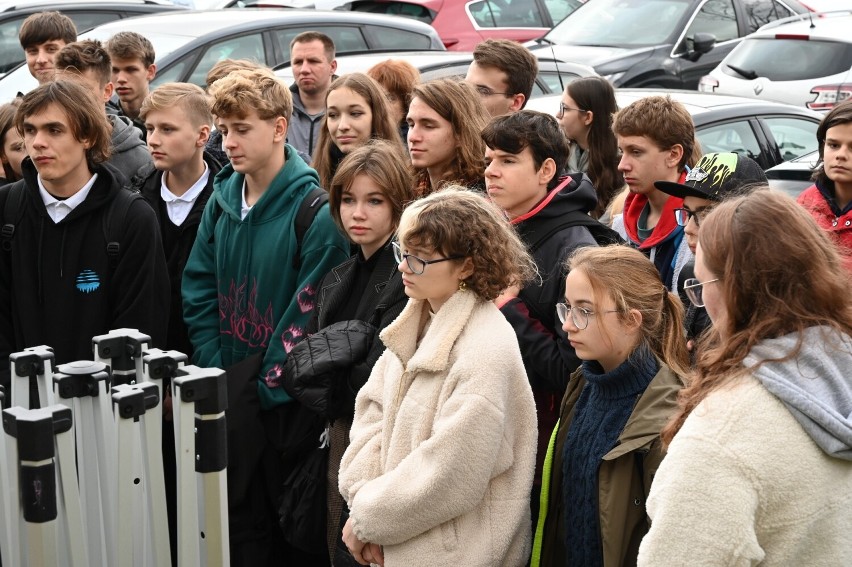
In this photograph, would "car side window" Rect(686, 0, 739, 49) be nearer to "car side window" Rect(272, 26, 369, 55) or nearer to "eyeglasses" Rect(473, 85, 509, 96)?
"car side window" Rect(272, 26, 369, 55)

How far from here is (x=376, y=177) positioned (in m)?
4.52

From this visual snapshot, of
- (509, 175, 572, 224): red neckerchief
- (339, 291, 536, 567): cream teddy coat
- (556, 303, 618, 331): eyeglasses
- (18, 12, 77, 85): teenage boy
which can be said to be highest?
(18, 12, 77, 85): teenage boy

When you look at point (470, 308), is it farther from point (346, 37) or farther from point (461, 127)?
point (346, 37)

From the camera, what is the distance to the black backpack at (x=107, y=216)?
4746 mm

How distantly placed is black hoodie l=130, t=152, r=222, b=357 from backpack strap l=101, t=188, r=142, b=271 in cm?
43

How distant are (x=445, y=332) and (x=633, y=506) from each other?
30.0 inches

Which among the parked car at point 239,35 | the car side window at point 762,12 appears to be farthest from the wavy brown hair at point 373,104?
the car side window at point 762,12

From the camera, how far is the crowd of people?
7.65 feet

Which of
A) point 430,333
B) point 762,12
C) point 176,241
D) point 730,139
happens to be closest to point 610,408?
point 430,333

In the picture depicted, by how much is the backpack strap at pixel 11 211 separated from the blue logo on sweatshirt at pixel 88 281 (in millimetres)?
351

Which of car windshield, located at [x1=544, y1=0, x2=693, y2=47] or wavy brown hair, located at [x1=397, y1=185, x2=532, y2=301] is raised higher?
car windshield, located at [x1=544, y1=0, x2=693, y2=47]

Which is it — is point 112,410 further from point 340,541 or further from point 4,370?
point 4,370

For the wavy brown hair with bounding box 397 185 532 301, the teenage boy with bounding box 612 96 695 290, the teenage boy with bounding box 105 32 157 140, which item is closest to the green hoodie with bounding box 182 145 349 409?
the wavy brown hair with bounding box 397 185 532 301

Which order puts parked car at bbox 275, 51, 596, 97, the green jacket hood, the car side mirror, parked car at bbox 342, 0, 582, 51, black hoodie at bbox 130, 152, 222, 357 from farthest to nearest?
parked car at bbox 342, 0, 582, 51
the car side mirror
parked car at bbox 275, 51, 596, 97
black hoodie at bbox 130, 152, 222, 357
the green jacket hood
